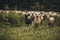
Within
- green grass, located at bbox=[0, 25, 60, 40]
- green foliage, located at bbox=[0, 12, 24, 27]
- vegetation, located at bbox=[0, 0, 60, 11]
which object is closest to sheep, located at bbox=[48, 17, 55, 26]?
green grass, located at bbox=[0, 25, 60, 40]

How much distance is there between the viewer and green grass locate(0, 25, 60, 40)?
269 inches

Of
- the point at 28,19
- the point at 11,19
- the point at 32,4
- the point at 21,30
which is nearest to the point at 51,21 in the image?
the point at 28,19

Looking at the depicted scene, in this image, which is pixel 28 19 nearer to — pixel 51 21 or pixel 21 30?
pixel 51 21

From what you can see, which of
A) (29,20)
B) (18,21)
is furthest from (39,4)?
(18,21)

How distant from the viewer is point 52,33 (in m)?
7.34

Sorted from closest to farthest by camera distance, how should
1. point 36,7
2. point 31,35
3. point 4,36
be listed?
point 4,36 < point 31,35 < point 36,7

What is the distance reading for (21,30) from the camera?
760 centimetres

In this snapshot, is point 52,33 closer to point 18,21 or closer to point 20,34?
point 20,34

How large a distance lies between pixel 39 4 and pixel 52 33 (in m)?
5.59

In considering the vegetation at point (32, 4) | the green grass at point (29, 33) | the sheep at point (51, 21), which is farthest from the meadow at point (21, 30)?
the vegetation at point (32, 4)

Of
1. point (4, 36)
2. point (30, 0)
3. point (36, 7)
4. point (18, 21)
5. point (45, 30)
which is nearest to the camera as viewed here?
point (4, 36)

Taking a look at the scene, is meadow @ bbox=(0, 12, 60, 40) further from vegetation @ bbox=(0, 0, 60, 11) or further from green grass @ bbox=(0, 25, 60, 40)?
vegetation @ bbox=(0, 0, 60, 11)

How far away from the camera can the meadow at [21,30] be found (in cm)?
691

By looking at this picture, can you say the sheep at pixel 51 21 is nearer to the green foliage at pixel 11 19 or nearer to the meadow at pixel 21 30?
the meadow at pixel 21 30
